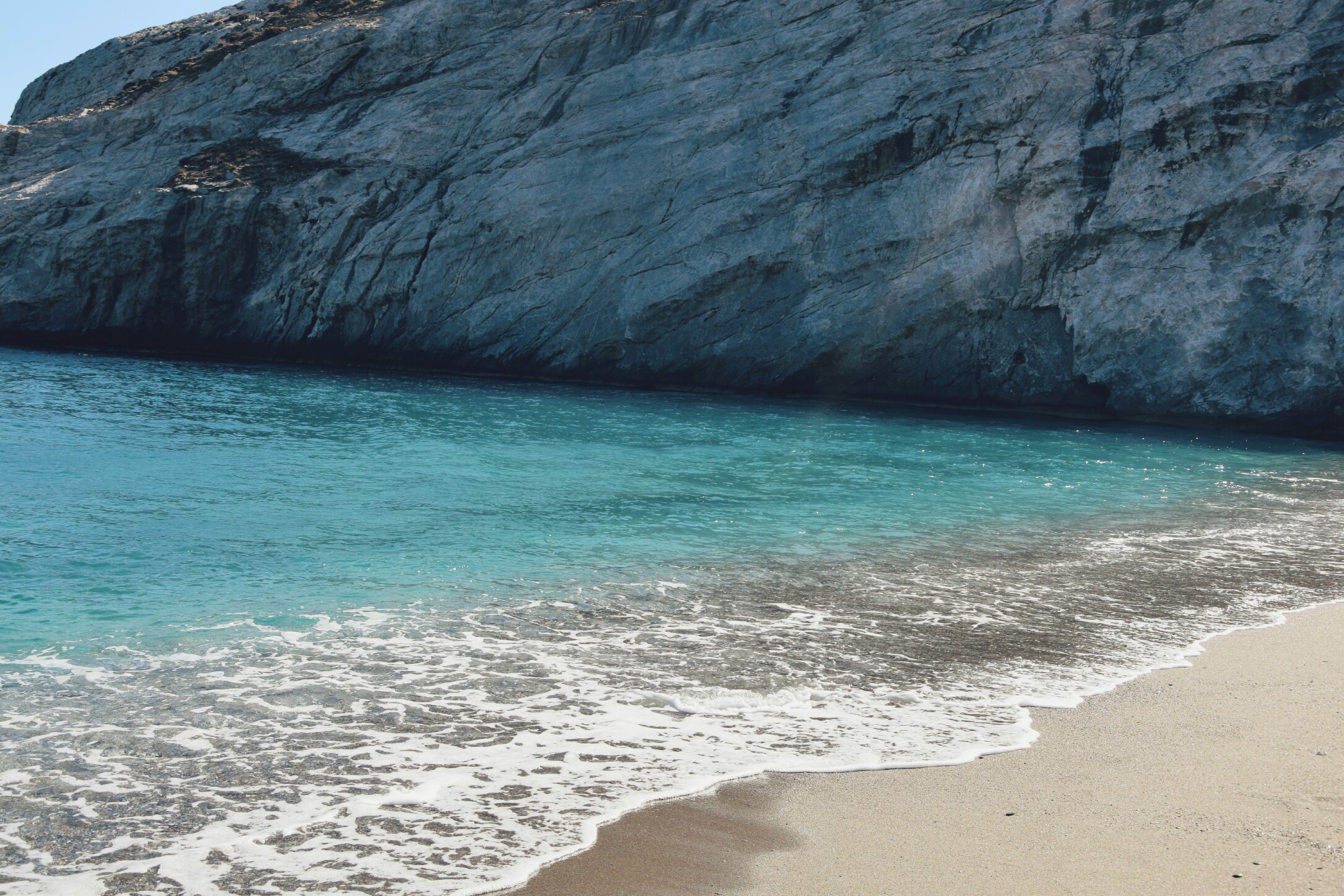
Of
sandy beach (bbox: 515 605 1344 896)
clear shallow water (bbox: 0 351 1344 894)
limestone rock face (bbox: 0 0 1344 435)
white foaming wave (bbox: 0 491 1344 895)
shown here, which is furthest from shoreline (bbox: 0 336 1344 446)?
sandy beach (bbox: 515 605 1344 896)

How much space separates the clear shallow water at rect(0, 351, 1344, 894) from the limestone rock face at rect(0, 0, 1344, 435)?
9.70 metres

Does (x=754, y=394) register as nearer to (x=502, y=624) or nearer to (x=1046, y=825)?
(x=502, y=624)

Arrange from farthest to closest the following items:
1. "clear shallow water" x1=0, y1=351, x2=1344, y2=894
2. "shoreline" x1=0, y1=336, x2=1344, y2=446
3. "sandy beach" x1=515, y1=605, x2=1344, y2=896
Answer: "shoreline" x1=0, y1=336, x2=1344, y2=446 < "clear shallow water" x1=0, y1=351, x2=1344, y2=894 < "sandy beach" x1=515, y1=605, x2=1344, y2=896

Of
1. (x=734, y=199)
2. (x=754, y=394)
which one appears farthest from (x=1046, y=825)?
(x=734, y=199)

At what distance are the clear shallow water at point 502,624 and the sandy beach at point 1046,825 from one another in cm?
28

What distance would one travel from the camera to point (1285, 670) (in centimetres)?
659

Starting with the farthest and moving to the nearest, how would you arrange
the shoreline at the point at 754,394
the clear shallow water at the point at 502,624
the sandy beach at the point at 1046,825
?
1. the shoreline at the point at 754,394
2. the clear shallow water at the point at 502,624
3. the sandy beach at the point at 1046,825

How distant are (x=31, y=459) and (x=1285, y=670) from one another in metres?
13.6

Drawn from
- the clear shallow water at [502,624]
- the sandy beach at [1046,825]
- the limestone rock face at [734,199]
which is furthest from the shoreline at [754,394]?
the sandy beach at [1046,825]

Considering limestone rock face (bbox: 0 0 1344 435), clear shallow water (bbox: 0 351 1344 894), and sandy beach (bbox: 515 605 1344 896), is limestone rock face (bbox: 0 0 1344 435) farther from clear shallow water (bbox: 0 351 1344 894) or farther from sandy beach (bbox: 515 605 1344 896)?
sandy beach (bbox: 515 605 1344 896)

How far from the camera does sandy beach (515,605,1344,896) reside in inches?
154

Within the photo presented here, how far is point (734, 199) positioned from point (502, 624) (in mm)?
23704

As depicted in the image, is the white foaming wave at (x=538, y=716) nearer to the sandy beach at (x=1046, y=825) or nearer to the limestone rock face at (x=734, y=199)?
the sandy beach at (x=1046, y=825)

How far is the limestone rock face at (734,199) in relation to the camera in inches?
965
